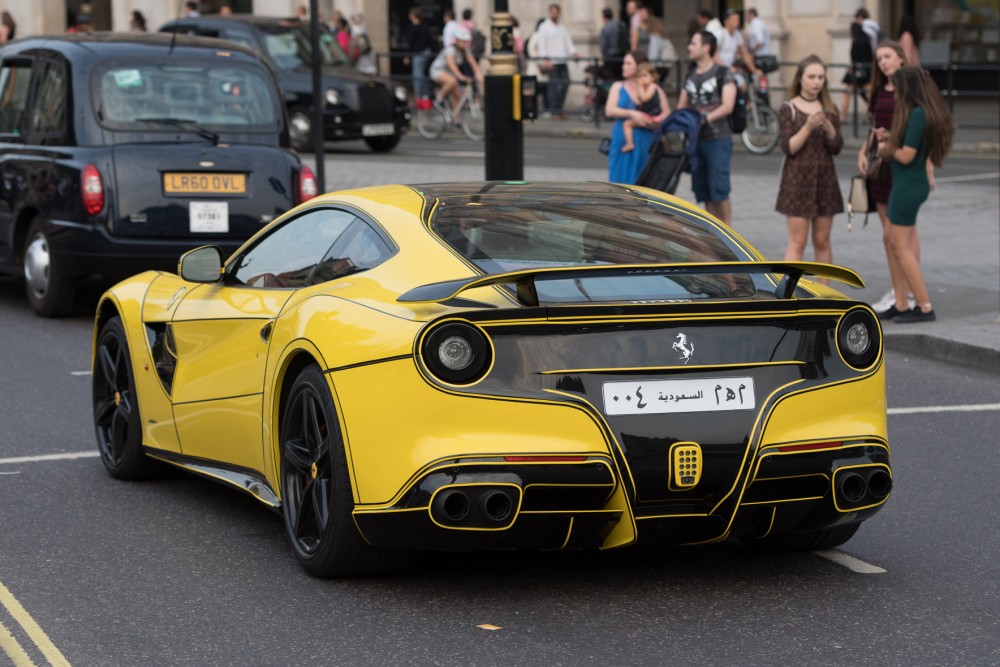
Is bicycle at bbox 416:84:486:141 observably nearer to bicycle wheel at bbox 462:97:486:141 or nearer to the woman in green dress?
bicycle wheel at bbox 462:97:486:141

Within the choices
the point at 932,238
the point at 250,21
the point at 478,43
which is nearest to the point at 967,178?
the point at 932,238

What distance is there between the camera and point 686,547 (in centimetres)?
635

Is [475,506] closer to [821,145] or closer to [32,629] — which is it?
[32,629]

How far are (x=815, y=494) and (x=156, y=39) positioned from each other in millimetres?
8735

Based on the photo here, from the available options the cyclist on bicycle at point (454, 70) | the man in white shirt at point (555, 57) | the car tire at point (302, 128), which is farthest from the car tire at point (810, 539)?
the man in white shirt at point (555, 57)

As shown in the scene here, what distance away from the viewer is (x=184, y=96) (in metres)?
12.8

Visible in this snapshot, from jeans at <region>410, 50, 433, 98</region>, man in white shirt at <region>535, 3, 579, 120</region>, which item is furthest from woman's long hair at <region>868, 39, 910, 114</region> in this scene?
jeans at <region>410, 50, 433, 98</region>

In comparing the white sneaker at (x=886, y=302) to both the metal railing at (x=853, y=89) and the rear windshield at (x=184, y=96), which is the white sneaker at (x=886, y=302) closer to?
the rear windshield at (x=184, y=96)

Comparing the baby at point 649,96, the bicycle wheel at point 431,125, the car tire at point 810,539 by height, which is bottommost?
the bicycle wheel at point 431,125

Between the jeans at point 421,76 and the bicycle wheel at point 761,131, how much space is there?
10098mm

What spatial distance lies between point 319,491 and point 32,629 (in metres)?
0.97

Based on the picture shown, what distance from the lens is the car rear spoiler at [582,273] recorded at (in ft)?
17.5

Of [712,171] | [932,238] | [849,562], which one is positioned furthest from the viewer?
[932,238]

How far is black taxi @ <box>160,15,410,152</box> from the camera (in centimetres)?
2681
